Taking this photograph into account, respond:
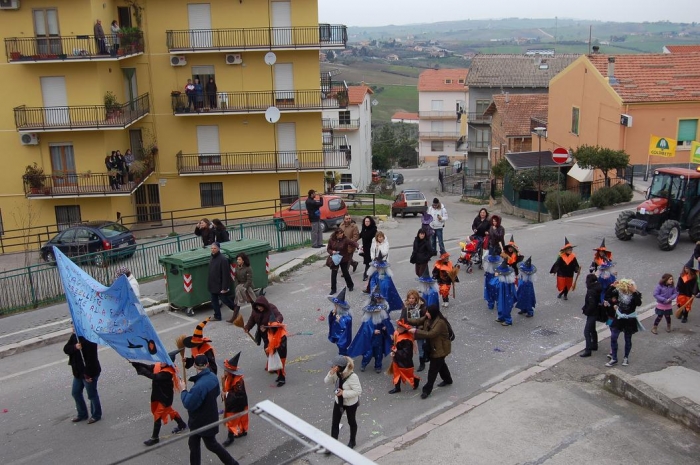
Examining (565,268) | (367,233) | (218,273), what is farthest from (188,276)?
(565,268)

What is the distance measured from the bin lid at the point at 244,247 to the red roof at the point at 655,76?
21.1 meters

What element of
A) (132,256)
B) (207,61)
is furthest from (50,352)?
(207,61)

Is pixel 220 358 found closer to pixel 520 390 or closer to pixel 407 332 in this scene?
pixel 407 332

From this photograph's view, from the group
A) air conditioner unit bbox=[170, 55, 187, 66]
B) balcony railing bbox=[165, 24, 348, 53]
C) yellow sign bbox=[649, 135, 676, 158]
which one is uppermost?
balcony railing bbox=[165, 24, 348, 53]

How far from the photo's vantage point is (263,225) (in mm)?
21828

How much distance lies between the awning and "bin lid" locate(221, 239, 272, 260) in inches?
790

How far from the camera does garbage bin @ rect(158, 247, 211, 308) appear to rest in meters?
15.2

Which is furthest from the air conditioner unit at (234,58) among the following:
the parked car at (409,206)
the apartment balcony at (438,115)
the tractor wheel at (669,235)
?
the apartment balcony at (438,115)

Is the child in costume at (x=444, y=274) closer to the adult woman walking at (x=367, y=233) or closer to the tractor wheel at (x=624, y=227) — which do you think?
the adult woman walking at (x=367, y=233)

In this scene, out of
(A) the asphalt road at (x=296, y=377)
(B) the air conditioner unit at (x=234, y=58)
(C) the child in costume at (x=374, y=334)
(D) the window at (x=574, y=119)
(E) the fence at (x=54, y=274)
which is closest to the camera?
(A) the asphalt road at (x=296, y=377)

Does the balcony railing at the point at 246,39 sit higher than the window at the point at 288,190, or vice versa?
the balcony railing at the point at 246,39

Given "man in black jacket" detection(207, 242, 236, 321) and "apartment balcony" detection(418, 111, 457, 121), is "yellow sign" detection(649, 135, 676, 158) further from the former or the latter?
"apartment balcony" detection(418, 111, 457, 121)

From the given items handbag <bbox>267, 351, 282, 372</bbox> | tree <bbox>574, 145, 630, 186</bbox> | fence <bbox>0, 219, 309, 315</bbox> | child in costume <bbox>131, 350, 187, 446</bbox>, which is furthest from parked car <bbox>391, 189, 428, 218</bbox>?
child in costume <bbox>131, 350, 187, 446</bbox>

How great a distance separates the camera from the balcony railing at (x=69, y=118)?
30.9 m
